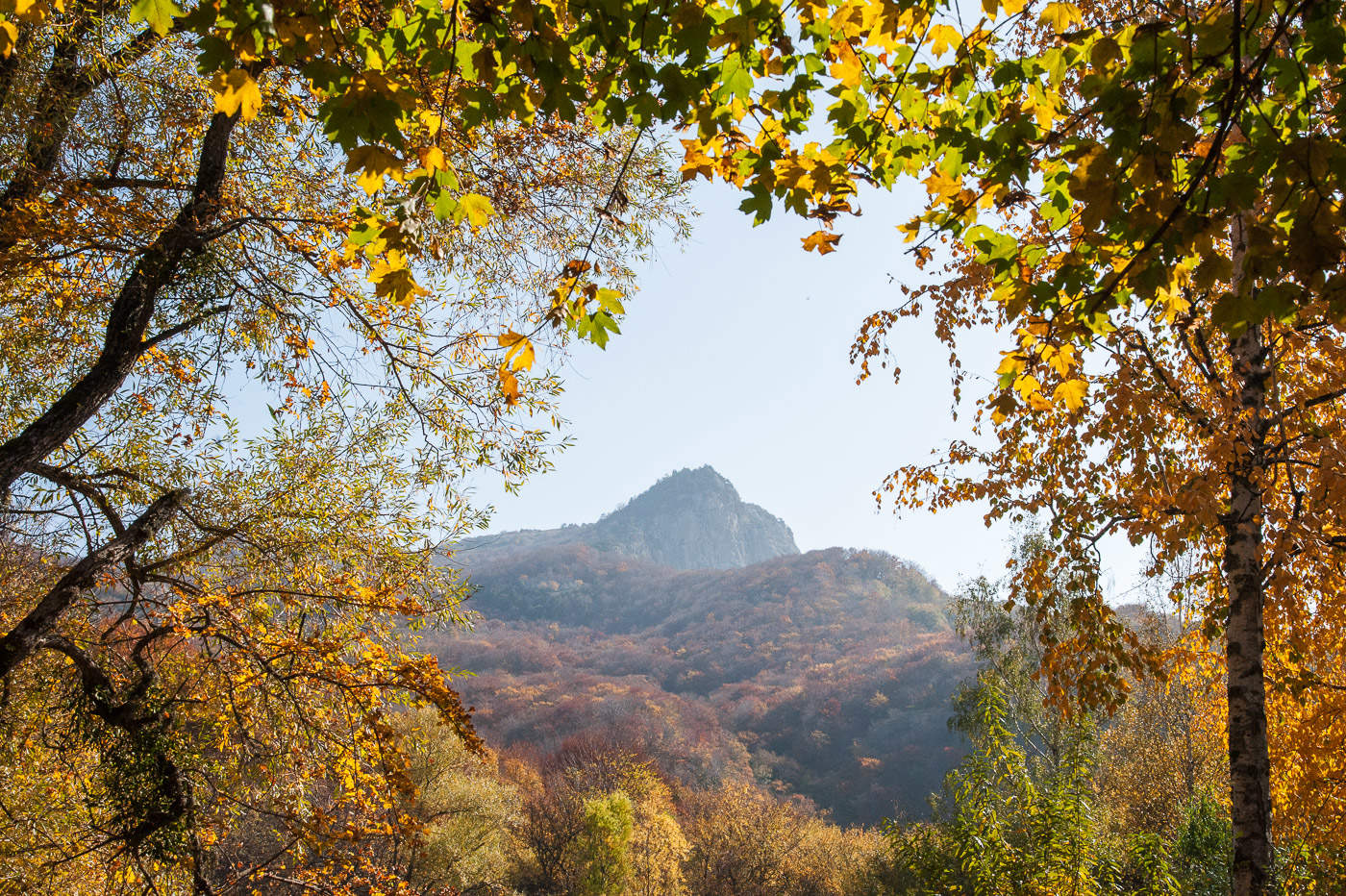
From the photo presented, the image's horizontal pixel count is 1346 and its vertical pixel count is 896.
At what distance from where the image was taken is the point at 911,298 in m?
4.91

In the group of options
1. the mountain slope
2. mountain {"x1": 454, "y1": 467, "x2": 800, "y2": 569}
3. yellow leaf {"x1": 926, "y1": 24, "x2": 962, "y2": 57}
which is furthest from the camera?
mountain {"x1": 454, "y1": 467, "x2": 800, "y2": 569}

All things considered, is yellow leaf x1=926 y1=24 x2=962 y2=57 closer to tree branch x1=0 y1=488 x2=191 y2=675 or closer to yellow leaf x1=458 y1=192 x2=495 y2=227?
yellow leaf x1=458 y1=192 x2=495 y2=227

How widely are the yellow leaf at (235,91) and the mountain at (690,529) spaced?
12676cm

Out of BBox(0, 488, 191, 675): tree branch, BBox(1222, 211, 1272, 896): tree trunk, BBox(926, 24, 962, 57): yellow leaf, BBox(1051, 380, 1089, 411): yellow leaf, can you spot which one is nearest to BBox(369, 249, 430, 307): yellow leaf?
BBox(926, 24, 962, 57): yellow leaf

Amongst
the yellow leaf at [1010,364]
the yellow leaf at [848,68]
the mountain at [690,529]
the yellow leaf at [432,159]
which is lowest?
the yellow leaf at [1010,364]

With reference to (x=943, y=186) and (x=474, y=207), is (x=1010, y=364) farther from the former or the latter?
(x=474, y=207)

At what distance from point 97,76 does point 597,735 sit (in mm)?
38062

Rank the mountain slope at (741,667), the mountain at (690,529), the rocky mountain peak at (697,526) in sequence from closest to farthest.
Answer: the mountain slope at (741,667) < the mountain at (690,529) < the rocky mountain peak at (697,526)

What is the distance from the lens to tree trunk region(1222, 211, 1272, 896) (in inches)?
125

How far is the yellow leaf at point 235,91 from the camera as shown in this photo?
1558 millimetres

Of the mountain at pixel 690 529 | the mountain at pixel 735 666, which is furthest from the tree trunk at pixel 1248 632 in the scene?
the mountain at pixel 690 529

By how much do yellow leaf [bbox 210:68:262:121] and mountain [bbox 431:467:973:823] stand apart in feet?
47.1

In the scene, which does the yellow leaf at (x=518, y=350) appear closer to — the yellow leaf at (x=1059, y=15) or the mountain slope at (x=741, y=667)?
the yellow leaf at (x=1059, y=15)

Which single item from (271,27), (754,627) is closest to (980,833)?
(271,27)
